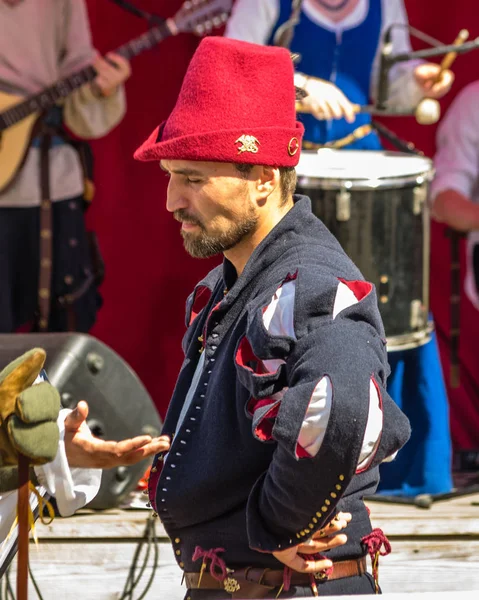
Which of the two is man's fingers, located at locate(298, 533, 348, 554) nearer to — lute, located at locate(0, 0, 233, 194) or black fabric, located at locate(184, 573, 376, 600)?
black fabric, located at locate(184, 573, 376, 600)

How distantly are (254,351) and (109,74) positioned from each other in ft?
9.89

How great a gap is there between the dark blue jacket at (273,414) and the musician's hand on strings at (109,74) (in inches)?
98.2

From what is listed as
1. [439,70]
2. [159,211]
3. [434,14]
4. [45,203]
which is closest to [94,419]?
[45,203]

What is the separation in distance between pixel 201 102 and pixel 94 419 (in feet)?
6.06

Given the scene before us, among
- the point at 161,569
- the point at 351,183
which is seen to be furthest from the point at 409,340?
the point at 161,569

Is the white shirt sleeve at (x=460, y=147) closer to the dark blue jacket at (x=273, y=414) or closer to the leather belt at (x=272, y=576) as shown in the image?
the dark blue jacket at (x=273, y=414)

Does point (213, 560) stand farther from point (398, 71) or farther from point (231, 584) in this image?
point (398, 71)

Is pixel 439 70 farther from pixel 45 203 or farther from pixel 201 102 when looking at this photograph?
pixel 201 102

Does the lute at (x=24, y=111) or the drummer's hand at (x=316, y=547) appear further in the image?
the lute at (x=24, y=111)

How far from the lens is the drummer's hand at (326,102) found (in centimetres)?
425

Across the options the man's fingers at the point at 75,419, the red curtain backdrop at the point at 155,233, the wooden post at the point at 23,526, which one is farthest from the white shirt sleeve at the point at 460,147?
the wooden post at the point at 23,526

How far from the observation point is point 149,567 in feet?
12.5

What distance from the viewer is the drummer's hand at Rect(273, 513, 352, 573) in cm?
215

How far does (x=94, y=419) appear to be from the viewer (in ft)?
12.7
